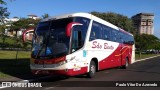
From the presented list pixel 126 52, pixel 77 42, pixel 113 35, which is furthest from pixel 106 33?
pixel 126 52

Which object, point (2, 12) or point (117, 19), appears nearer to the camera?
point (2, 12)

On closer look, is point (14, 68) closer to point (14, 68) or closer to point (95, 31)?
point (14, 68)

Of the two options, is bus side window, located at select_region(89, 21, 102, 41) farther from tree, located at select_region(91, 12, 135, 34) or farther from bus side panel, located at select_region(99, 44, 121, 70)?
tree, located at select_region(91, 12, 135, 34)

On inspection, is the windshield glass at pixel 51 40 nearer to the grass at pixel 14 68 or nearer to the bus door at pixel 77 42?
the bus door at pixel 77 42

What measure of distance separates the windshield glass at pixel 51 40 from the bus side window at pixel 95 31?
212cm

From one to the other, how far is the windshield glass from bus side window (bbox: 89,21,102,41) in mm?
2115

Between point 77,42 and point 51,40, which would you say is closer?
point 51,40

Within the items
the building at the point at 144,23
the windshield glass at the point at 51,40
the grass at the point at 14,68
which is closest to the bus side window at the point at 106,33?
the windshield glass at the point at 51,40

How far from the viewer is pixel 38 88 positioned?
12719 mm

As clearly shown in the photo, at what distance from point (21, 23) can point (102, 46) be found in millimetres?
54691

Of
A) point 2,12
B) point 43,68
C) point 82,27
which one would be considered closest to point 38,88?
point 43,68

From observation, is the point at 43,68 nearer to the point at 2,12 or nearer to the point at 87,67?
the point at 87,67

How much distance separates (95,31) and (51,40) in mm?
3312

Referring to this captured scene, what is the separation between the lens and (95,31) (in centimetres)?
1709
